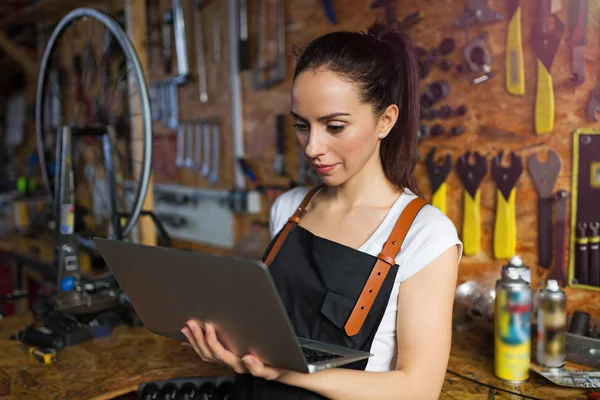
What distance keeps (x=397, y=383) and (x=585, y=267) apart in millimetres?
783

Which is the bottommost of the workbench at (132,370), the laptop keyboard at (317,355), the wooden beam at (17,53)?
the workbench at (132,370)

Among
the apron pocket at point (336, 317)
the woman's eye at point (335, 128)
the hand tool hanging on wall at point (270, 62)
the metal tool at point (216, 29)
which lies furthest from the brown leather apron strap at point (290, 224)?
the metal tool at point (216, 29)

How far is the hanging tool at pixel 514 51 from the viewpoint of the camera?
1.58 metres

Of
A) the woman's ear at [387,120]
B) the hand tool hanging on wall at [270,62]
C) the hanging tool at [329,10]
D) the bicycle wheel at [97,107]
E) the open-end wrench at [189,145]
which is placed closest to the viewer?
the woman's ear at [387,120]

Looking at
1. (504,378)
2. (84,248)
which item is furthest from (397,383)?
(84,248)

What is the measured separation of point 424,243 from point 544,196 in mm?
646

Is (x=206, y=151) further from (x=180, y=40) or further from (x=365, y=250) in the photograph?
(x=365, y=250)

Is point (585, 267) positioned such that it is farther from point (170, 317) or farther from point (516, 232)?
point (170, 317)

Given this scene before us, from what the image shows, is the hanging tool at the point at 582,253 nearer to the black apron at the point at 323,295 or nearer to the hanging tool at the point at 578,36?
the hanging tool at the point at 578,36

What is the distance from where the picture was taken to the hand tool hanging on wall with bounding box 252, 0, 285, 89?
2342 mm

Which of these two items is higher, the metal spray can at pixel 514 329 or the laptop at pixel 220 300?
the laptop at pixel 220 300

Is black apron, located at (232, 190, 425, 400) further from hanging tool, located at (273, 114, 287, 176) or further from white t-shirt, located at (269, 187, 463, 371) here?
hanging tool, located at (273, 114, 287, 176)

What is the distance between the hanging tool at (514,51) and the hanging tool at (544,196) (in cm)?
20

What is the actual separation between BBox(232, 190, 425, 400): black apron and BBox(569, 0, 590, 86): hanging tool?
0.62 meters
